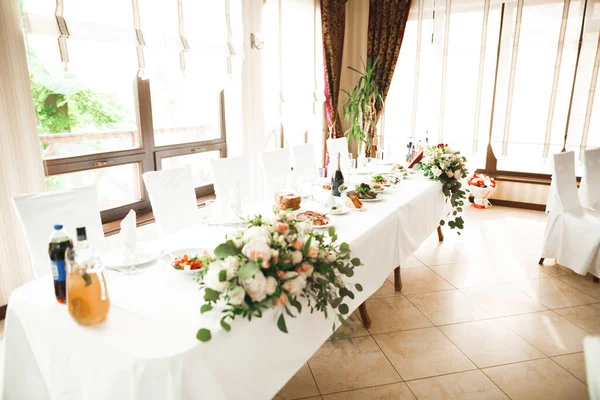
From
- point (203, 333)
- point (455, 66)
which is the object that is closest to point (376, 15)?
point (455, 66)

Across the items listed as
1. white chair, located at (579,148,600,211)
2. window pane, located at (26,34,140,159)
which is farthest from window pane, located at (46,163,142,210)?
white chair, located at (579,148,600,211)

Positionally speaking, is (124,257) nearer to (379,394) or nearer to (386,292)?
(379,394)

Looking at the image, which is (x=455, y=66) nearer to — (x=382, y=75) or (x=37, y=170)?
(x=382, y=75)

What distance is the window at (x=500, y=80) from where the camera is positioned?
459 centimetres

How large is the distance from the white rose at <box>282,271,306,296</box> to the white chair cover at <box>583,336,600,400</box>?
2.56 ft

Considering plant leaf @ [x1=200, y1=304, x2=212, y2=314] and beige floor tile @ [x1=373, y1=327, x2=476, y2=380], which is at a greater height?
plant leaf @ [x1=200, y1=304, x2=212, y2=314]

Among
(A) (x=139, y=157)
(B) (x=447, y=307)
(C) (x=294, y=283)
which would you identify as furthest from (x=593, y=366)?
(A) (x=139, y=157)

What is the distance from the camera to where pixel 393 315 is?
2.74 metres

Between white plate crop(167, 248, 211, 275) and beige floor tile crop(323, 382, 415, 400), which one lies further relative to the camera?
beige floor tile crop(323, 382, 415, 400)

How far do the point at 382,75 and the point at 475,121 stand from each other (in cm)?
129

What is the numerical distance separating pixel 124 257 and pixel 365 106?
4112 millimetres

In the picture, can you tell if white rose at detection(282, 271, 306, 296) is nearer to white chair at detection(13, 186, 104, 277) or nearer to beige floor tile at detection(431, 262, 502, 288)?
white chair at detection(13, 186, 104, 277)

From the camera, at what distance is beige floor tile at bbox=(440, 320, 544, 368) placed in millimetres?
2293

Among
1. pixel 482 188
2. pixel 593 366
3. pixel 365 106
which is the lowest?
pixel 482 188
